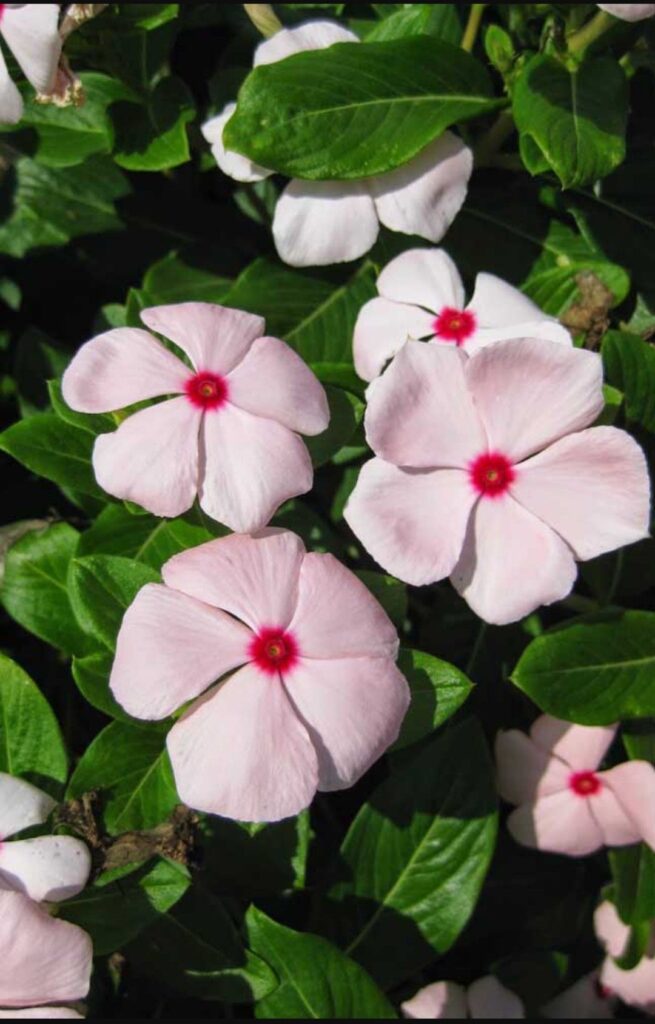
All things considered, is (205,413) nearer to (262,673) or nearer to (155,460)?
(155,460)

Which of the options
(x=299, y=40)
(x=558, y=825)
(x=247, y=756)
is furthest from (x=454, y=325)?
(x=558, y=825)

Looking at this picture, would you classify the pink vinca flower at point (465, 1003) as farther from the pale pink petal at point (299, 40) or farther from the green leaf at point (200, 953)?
the pale pink petal at point (299, 40)

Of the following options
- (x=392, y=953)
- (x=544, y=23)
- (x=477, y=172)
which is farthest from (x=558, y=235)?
(x=392, y=953)

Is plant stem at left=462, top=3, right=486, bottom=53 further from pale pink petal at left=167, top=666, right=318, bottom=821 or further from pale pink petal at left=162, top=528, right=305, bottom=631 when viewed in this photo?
pale pink petal at left=167, top=666, right=318, bottom=821

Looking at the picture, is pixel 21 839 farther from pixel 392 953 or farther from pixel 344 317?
pixel 344 317

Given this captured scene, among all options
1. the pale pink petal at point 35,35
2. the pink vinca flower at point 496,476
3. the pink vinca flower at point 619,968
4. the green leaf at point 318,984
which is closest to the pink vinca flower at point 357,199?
the pale pink petal at point 35,35

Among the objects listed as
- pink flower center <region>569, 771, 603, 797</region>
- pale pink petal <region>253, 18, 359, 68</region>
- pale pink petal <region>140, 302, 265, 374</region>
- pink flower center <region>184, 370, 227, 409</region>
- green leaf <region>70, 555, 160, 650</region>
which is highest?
pale pink petal <region>253, 18, 359, 68</region>

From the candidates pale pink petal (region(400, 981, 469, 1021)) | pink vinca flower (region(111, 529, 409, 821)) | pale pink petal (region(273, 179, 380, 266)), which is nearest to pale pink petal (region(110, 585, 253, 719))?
pink vinca flower (region(111, 529, 409, 821))
